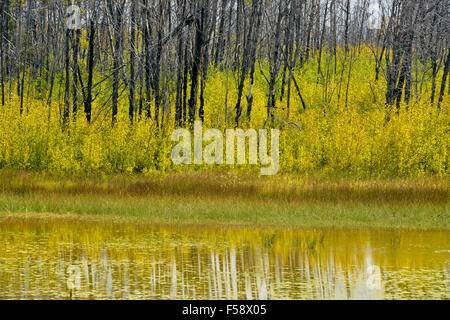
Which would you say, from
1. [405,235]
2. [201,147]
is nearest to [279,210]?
[405,235]

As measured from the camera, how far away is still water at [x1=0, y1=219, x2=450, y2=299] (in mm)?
9188

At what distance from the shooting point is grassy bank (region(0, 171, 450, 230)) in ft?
55.1

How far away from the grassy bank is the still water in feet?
4.32

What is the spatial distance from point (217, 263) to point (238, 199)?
7258mm

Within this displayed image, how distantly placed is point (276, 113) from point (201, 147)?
7931 millimetres

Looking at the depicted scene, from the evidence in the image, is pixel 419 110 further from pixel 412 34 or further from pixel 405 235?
pixel 405 235

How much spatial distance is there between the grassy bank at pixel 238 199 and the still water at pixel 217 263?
132 centimetres

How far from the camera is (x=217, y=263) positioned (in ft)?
36.6

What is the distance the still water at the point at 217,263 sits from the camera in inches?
362

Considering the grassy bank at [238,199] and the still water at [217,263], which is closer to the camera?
the still water at [217,263]

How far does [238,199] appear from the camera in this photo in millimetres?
18359

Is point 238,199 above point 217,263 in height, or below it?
above

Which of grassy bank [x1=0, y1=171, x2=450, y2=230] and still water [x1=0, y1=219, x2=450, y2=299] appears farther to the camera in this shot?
grassy bank [x1=0, y1=171, x2=450, y2=230]

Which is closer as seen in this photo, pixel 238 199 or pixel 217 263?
pixel 217 263
